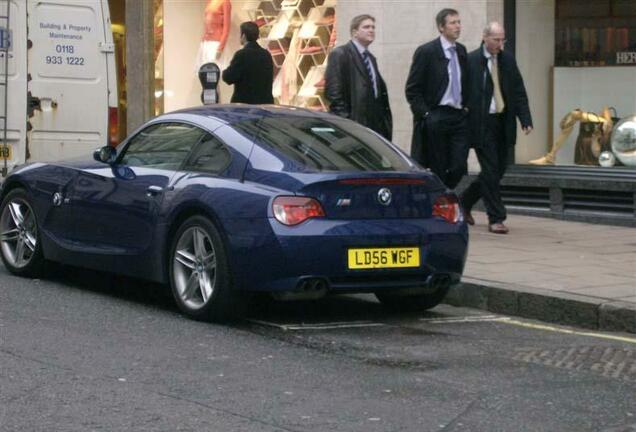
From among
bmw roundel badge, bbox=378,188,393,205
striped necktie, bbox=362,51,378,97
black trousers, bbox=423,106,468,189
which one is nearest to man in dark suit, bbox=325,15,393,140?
striped necktie, bbox=362,51,378,97

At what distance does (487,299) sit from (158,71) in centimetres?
1039

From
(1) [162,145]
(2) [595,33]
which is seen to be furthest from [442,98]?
(1) [162,145]

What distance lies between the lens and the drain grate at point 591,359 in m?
7.71

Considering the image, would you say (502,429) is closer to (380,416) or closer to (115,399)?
(380,416)

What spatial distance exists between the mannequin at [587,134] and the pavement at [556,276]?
132 centimetres

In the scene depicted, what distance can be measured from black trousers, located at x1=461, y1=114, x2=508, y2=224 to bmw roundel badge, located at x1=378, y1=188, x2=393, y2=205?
4.48 m

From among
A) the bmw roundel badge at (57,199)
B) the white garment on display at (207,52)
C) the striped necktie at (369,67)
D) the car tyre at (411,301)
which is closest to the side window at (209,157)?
the bmw roundel badge at (57,199)

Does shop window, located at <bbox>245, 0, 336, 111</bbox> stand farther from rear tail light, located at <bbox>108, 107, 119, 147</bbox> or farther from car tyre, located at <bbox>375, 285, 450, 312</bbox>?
car tyre, located at <bbox>375, 285, 450, 312</bbox>

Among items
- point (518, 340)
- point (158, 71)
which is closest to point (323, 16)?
point (158, 71)

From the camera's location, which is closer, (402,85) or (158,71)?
(402,85)

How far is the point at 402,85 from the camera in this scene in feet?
52.5

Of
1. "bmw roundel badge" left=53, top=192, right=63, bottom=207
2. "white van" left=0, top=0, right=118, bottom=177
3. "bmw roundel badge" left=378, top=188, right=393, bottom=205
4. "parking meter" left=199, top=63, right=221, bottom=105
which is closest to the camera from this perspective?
"bmw roundel badge" left=378, top=188, right=393, bottom=205

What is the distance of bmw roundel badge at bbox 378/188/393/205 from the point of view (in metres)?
8.86

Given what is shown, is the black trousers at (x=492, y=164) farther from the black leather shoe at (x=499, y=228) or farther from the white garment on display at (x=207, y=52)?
the white garment on display at (x=207, y=52)
